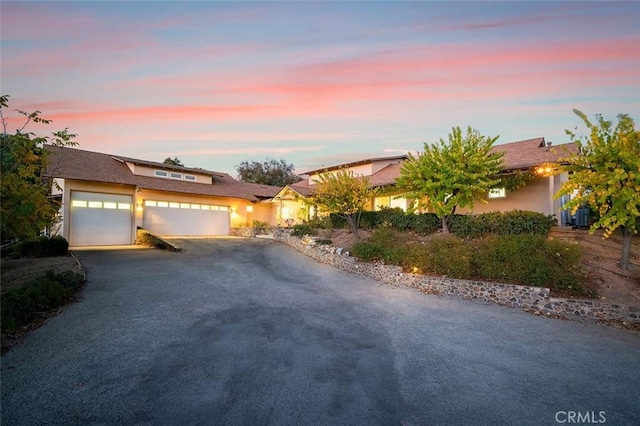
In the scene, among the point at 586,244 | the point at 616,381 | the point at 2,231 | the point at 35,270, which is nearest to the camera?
the point at 616,381

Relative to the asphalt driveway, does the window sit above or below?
above

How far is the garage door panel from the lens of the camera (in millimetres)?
21781

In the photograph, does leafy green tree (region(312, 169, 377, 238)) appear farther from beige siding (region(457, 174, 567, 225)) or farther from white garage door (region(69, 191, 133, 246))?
white garage door (region(69, 191, 133, 246))

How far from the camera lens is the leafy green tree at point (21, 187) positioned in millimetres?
5770

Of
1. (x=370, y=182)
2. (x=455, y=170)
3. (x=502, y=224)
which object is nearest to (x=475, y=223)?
(x=502, y=224)

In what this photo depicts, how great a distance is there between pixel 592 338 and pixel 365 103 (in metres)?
14.4

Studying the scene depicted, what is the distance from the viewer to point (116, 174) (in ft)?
67.4

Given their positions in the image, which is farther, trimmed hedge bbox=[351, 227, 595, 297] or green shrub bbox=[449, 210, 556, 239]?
green shrub bbox=[449, 210, 556, 239]

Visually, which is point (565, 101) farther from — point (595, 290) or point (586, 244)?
point (595, 290)

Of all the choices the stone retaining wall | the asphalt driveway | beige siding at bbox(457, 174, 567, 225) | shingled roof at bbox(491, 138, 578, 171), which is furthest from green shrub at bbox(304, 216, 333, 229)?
the asphalt driveway

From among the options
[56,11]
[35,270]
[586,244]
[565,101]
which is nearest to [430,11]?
[565,101]

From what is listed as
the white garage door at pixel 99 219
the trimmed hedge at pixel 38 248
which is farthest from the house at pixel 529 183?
the white garage door at pixel 99 219

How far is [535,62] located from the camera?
1263 cm

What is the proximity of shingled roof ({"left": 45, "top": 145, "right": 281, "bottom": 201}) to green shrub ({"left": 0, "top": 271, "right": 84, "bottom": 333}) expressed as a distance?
35.9 feet
